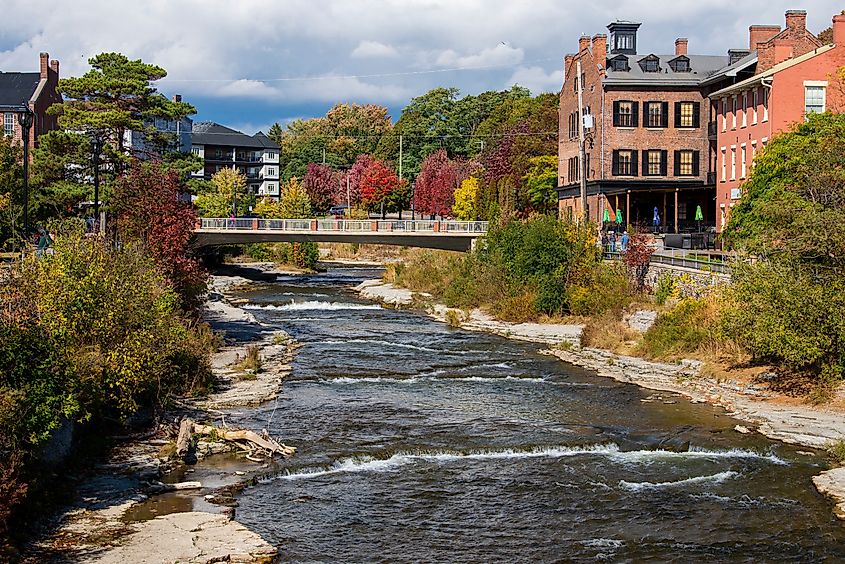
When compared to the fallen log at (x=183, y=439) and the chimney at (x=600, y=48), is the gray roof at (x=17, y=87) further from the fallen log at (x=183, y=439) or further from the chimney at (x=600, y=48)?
the fallen log at (x=183, y=439)

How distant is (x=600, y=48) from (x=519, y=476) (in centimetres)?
5634

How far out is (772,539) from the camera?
2120cm

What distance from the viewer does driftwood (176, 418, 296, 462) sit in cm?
2669

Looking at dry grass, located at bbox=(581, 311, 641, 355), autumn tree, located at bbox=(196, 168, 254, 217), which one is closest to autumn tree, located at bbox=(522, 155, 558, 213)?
autumn tree, located at bbox=(196, 168, 254, 217)

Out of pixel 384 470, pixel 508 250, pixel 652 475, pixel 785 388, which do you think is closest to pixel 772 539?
pixel 652 475

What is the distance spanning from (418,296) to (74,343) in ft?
142

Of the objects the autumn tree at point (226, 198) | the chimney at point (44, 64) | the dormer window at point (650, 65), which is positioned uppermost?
the chimney at point (44, 64)

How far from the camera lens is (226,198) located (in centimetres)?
11650

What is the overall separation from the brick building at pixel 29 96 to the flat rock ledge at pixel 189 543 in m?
70.9

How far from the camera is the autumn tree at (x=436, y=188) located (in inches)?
4852

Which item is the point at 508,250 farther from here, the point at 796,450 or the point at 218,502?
the point at 218,502

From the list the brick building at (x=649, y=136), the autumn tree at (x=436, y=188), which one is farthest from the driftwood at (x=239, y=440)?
the autumn tree at (x=436, y=188)

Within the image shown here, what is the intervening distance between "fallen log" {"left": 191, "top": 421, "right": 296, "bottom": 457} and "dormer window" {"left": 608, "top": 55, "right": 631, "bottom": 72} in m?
55.2

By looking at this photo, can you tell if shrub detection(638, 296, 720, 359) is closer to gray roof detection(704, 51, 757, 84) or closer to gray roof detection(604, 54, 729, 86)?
gray roof detection(704, 51, 757, 84)
